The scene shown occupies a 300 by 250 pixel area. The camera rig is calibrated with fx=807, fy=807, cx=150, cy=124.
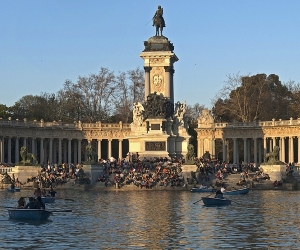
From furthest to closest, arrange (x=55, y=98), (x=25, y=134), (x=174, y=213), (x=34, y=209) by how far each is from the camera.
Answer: (x=55, y=98), (x=25, y=134), (x=174, y=213), (x=34, y=209)

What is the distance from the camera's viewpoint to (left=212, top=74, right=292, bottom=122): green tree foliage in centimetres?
11494

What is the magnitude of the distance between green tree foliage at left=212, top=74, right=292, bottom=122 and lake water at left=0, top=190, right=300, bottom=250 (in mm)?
60862

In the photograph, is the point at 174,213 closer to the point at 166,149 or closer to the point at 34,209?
the point at 34,209

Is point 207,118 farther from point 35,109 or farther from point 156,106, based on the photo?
point 35,109

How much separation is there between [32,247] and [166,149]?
53799 millimetres

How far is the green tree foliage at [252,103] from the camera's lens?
115 meters

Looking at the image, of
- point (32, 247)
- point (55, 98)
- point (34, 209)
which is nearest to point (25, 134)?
point (55, 98)

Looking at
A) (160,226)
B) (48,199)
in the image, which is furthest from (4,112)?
(160,226)

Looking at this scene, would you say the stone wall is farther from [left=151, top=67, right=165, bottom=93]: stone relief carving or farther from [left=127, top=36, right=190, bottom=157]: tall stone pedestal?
[left=151, top=67, right=165, bottom=93]: stone relief carving

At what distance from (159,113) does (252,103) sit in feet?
114

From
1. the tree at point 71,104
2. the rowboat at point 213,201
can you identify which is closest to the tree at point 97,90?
the tree at point 71,104

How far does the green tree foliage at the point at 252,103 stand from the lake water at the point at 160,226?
60862 millimetres

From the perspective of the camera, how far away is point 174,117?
86.0 metres

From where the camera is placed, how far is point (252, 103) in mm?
116438
